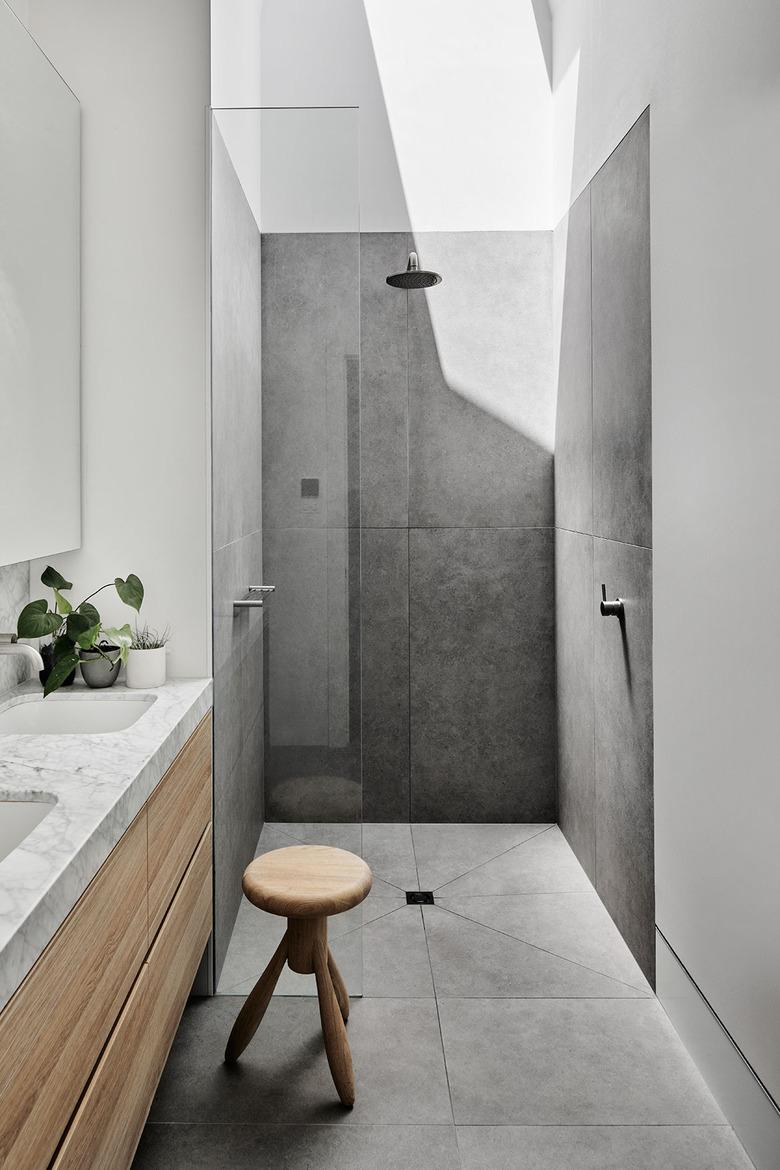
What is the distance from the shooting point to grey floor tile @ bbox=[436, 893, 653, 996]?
8.39 ft

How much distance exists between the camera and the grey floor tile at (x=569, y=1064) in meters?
1.92

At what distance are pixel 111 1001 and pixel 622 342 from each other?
6.91ft

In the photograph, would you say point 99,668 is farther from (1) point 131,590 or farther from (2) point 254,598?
(2) point 254,598

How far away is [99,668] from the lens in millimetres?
2180

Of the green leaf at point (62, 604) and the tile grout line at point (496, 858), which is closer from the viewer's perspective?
the green leaf at point (62, 604)

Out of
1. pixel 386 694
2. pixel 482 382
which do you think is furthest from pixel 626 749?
pixel 482 382

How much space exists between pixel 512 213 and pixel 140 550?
2.19 m

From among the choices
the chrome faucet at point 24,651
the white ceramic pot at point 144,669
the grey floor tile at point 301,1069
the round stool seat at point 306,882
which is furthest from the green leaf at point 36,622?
the grey floor tile at point 301,1069

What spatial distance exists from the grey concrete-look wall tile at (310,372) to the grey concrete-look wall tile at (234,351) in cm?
3

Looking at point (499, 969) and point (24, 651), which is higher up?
point (24, 651)

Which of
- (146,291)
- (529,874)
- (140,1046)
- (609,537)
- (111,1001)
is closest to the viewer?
(111,1001)

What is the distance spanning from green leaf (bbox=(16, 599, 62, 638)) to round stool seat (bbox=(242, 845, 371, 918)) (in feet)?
2.36

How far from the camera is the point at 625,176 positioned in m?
2.53

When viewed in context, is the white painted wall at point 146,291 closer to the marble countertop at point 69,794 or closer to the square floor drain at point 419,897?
the marble countertop at point 69,794
